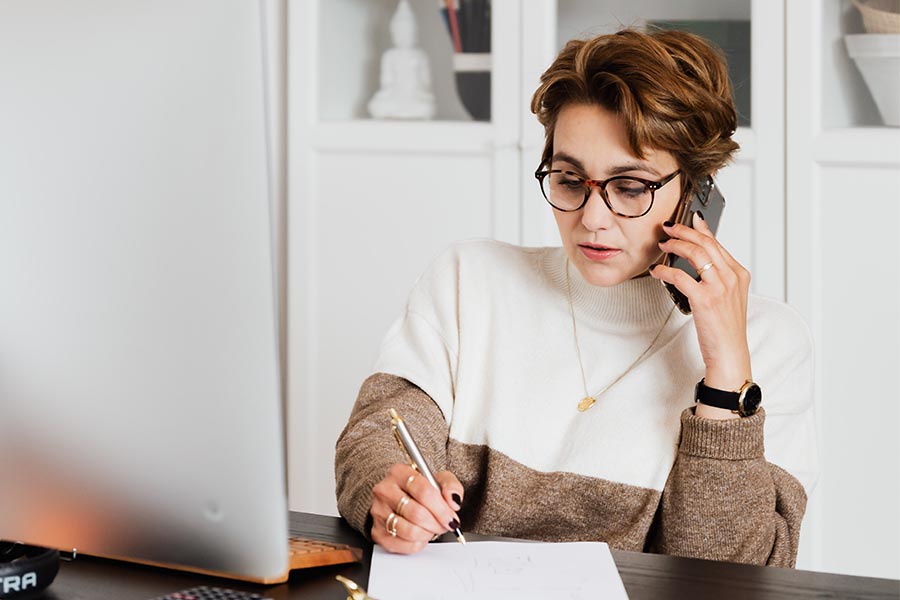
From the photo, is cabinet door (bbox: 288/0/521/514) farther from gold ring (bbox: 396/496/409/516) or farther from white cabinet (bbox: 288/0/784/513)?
gold ring (bbox: 396/496/409/516)

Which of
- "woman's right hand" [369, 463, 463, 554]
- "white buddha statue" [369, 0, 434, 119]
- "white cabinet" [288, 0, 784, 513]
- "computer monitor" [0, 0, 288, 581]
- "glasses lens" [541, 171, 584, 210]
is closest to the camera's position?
"computer monitor" [0, 0, 288, 581]

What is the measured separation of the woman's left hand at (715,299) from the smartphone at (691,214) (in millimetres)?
16

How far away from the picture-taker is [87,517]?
0.87m

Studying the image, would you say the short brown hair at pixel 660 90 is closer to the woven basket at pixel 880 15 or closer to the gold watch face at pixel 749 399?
the gold watch face at pixel 749 399

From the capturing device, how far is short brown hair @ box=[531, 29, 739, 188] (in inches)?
54.9

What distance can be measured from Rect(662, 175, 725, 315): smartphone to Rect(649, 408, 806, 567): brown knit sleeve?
0.16m

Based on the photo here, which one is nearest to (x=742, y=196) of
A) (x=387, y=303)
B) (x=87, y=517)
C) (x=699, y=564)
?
(x=387, y=303)

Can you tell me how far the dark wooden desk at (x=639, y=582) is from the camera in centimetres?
96

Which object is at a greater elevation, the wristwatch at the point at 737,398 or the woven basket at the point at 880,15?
the woven basket at the point at 880,15

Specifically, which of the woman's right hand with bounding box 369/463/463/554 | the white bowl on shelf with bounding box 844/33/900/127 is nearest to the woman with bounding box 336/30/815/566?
the woman's right hand with bounding box 369/463/463/554

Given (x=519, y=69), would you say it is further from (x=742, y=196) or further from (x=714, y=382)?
(x=714, y=382)

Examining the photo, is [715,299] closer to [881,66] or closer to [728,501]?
[728,501]

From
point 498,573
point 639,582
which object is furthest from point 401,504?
point 639,582

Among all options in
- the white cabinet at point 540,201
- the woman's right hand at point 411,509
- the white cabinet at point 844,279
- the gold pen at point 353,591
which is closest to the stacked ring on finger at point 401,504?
the woman's right hand at point 411,509
